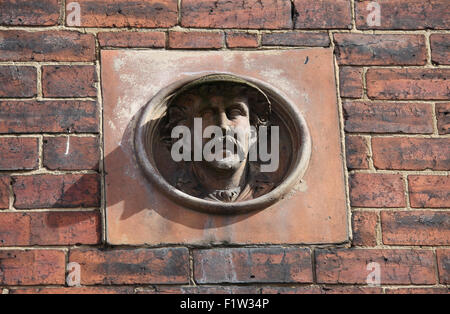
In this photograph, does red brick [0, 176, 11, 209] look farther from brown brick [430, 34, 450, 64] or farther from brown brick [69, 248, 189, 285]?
brown brick [430, 34, 450, 64]

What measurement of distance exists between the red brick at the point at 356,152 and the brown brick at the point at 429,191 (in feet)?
0.49

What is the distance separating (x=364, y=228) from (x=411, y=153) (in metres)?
0.29

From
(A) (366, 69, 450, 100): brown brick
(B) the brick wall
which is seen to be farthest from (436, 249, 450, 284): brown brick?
(A) (366, 69, 450, 100): brown brick

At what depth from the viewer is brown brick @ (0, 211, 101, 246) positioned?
2938mm

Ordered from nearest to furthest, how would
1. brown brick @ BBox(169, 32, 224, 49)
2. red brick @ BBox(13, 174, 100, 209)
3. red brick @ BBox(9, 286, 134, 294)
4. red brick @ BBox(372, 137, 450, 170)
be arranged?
1. red brick @ BBox(9, 286, 134, 294)
2. red brick @ BBox(13, 174, 100, 209)
3. red brick @ BBox(372, 137, 450, 170)
4. brown brick @ BBox(169, 32, 224, 49)

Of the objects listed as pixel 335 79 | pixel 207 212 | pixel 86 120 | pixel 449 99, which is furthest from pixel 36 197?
pixel 449 99

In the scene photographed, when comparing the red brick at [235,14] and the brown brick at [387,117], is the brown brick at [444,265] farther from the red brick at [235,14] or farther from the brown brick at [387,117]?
the red brick at [235,14]

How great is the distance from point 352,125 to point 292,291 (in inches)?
22.3

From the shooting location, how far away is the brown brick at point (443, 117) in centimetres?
314

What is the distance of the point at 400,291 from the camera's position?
293cm

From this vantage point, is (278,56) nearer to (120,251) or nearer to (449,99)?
(449,99)

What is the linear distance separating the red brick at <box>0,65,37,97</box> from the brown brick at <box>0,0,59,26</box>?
0.16 m

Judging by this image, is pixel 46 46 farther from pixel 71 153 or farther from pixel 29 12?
pixel 71 153

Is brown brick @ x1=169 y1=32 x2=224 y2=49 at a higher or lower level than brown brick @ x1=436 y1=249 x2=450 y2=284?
higher
